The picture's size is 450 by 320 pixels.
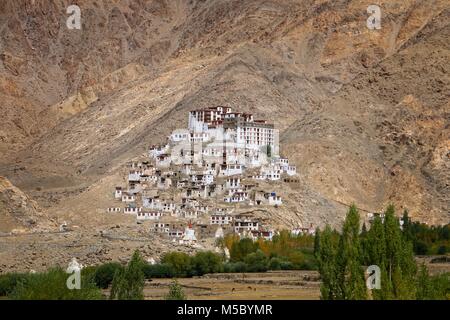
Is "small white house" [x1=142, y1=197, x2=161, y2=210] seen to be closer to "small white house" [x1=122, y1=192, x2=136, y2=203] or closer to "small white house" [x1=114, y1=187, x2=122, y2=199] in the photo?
"small white house" [x1=122, y1=192, x2=136, y2=203]

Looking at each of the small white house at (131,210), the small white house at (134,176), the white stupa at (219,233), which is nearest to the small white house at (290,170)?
the small white house at (134,176)

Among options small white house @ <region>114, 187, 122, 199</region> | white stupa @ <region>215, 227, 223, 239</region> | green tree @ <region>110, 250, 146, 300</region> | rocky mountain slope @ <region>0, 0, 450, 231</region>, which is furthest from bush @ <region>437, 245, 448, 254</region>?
green tree @ <region>110, 250, 146, 300</region>

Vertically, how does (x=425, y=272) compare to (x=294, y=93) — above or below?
below

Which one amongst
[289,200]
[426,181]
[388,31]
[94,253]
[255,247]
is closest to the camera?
[94,253]

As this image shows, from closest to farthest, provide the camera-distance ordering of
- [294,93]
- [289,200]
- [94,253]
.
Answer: [94,253]
[289,200]
[294,93]

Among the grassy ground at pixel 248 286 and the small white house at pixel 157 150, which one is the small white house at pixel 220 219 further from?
the small white house at pixel 157 150

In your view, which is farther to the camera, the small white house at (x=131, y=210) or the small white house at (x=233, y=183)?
the small white house at (x=233, y=183)

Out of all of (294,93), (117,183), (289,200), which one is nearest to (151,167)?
(117,183)

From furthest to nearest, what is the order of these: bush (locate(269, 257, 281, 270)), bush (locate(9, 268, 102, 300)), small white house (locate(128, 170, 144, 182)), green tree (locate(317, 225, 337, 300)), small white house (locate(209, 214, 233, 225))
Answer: small white house (locate(128, 170, 144, 182)) → small white house (locate(209, 214, 233, 225)) → bush (locate(269, 257, 281, 270)) → green tree (locate(317, 225, 337, 300)) → bush (locate(9, 268, 102, 300))
